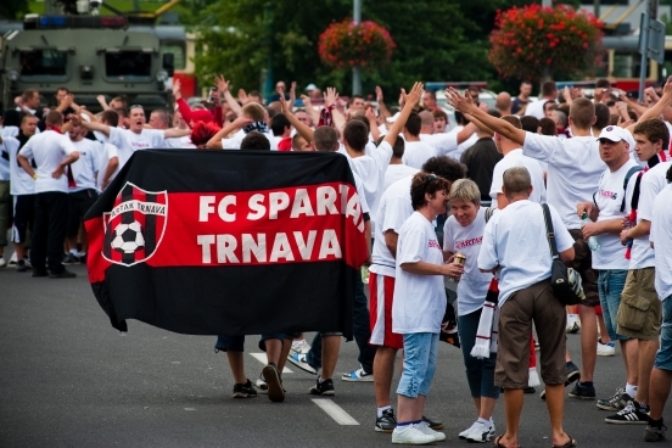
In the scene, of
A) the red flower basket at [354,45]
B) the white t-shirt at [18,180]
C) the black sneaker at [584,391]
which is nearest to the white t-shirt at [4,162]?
the white t-shirt at [18,180]

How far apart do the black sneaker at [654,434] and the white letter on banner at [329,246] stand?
7.98 feet

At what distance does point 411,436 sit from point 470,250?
117cm

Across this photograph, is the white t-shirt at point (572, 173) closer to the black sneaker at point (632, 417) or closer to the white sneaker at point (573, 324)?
the black sneaker at point (632, 417)

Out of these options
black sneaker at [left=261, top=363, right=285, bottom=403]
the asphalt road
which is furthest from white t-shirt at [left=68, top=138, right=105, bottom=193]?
black sneaker at [left=261, top=363, right=285, bottom=403]

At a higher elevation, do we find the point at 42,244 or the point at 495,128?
the point at 495,128

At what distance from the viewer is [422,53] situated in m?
51.5

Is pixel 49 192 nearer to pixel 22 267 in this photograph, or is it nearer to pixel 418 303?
pixel 22 267

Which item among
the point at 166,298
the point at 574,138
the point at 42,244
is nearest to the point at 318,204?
the point at 166,298

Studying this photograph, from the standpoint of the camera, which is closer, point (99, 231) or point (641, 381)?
point (641, 381)

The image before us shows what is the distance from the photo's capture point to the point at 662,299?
9703 mm

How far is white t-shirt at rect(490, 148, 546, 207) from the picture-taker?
11.5m

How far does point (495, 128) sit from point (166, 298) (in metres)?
2.44

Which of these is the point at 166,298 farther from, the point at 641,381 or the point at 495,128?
the point at 641,381

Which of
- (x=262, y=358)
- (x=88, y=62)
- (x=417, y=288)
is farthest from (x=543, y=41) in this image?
(x=417, y=288)
